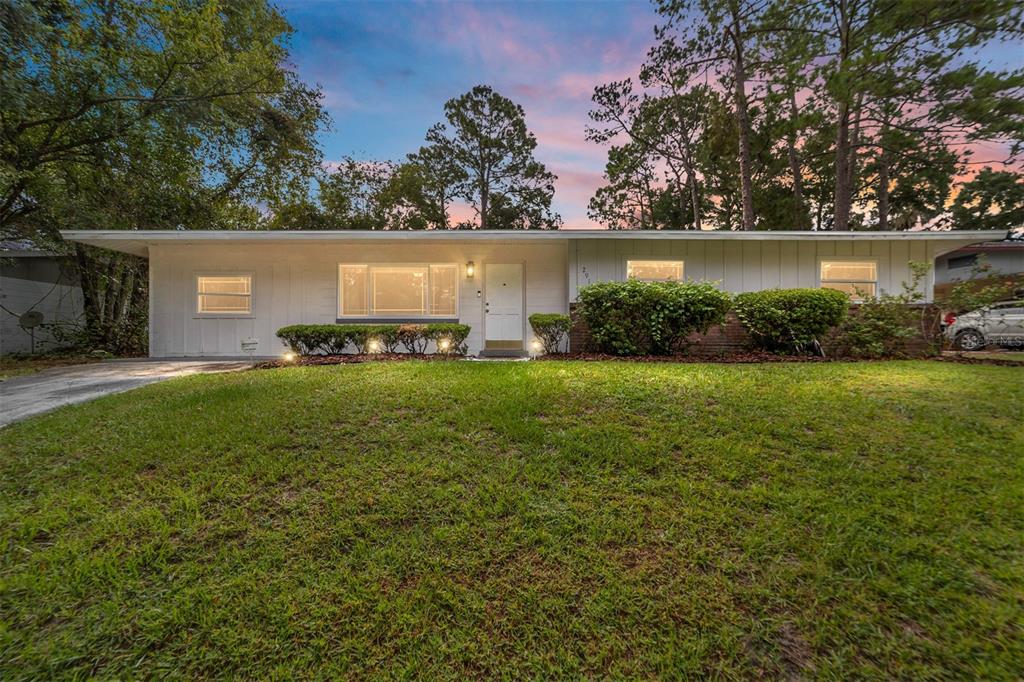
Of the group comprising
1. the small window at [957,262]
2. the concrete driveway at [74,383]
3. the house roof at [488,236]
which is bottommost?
the concrete driveway at [74,383]

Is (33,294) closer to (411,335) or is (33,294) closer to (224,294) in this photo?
(224,294)

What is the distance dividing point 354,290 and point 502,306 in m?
3.30

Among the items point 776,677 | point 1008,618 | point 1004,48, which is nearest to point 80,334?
point 776,677

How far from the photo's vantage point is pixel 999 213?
15672 millimetres

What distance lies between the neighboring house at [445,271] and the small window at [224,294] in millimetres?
22

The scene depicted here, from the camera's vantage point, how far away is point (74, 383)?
5.27m

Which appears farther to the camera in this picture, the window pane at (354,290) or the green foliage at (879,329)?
the window pane at (354,290)

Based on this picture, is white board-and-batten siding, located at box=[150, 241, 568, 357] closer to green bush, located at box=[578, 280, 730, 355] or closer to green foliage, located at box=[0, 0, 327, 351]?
green foliage, located at box=[0, 0, 327, 351]

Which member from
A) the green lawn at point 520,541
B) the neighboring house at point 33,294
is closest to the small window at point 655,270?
the green lawn at point 520,541

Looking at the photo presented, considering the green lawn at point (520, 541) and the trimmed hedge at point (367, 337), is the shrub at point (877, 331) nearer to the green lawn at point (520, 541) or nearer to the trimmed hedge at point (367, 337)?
the green lawn at point (520, 541)

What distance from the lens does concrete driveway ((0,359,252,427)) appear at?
412 centimetres

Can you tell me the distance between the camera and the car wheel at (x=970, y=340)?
343 inches

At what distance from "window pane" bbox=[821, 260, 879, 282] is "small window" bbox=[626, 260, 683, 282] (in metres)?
2.99

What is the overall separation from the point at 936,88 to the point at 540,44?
992 centimetres
